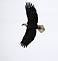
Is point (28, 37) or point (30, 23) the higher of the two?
point (30, 23)

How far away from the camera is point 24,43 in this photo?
5504 mm

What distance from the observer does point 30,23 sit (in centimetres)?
539

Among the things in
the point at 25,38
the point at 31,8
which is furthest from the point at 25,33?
the point at 31,8

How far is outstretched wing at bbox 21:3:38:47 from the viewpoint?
5.23 meters

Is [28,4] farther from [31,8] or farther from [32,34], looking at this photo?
[32,34]

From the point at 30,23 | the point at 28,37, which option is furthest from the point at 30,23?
the point at 28,37

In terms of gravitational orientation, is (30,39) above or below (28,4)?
below

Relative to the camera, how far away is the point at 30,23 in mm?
5387

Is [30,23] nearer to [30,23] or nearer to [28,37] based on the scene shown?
[30,23]

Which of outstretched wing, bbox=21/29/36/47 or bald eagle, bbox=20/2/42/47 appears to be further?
outstretched wing, bbox=21/29/36/47

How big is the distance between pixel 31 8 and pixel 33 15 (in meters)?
0.10

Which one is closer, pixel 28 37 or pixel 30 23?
pixel 30 23

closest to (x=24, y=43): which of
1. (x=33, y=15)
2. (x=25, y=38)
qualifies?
(x=25, y=38)

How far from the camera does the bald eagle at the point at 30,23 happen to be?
17.1 ft
